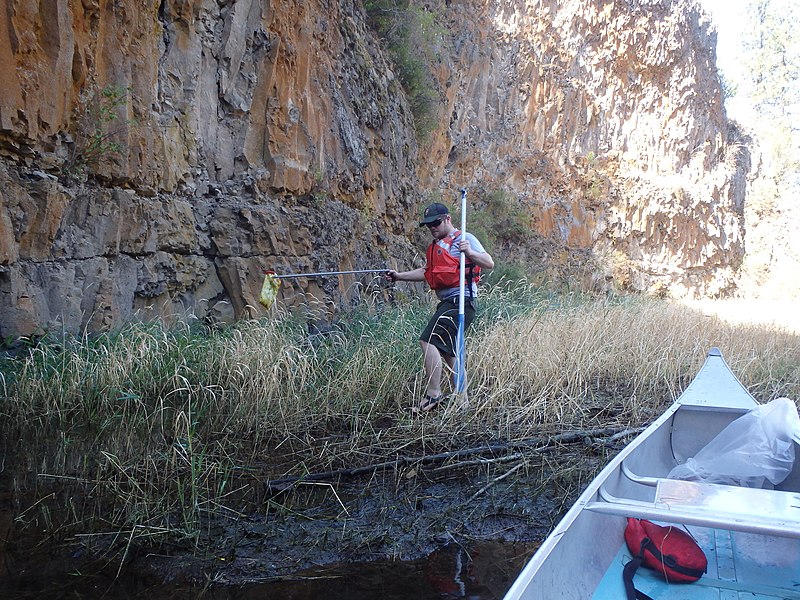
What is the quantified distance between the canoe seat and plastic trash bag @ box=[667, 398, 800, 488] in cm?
76

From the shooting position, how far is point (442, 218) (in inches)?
218

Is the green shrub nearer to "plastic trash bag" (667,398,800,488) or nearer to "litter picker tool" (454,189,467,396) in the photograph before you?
"litter picker tool" (454,189,467,396)

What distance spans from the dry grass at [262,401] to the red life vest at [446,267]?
3.05 feet

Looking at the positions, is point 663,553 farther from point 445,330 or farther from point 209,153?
point 209,153

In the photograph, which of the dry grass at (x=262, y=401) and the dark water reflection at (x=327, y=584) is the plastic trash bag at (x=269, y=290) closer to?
the dry grass at (x=262, y=401)

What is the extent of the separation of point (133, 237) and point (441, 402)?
3584 mm

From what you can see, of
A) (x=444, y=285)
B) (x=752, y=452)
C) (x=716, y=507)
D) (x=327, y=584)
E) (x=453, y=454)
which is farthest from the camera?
(x=444, y=285)

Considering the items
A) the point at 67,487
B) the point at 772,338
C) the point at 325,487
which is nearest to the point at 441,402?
the point at 325,487

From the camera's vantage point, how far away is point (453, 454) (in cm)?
486

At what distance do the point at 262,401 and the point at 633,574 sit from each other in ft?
11.0

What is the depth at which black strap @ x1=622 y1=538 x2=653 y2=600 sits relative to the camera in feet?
8.92

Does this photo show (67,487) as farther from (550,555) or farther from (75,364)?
(550,555)

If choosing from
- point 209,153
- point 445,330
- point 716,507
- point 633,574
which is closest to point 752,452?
point 716,507

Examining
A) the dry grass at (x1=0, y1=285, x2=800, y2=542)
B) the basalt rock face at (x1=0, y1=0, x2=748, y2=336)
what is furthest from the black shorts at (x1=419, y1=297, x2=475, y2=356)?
the basalt rock face at (x1=0, y1=0, x2=748, y2=336)
